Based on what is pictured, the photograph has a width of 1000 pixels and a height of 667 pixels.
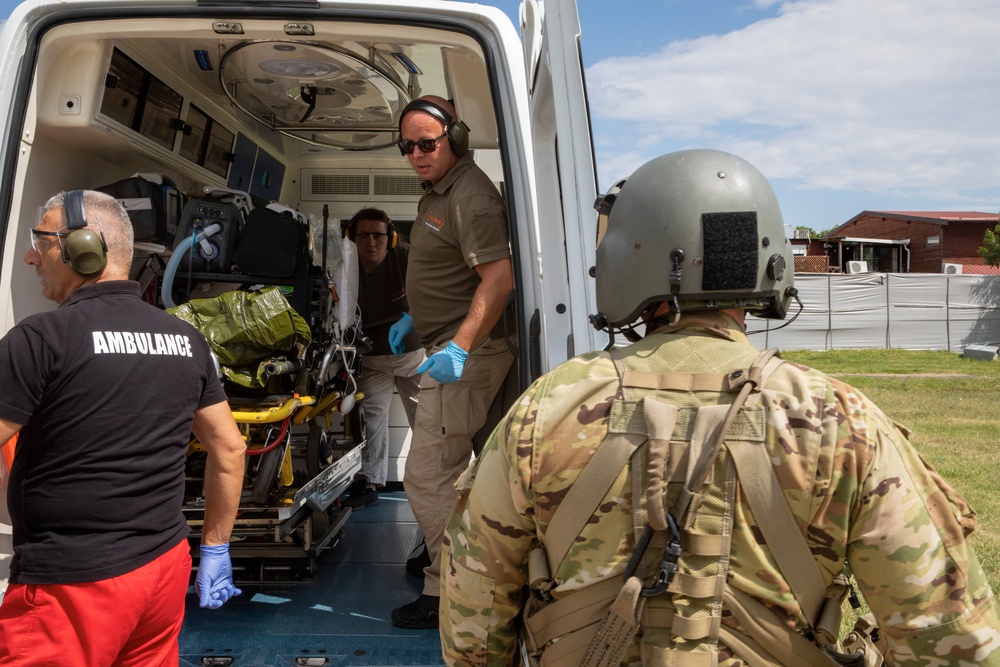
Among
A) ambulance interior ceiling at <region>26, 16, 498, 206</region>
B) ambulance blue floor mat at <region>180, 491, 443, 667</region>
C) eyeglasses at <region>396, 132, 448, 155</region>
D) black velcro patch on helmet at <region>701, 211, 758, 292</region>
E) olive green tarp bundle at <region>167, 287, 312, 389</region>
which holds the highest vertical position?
ambulance interior ceiling at <region>26, 16, 498, 206</region>

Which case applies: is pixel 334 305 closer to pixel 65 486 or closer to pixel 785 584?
pixel 65 486

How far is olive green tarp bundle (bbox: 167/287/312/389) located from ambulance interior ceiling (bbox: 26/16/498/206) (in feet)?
2.57

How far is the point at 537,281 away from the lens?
2.63 metres

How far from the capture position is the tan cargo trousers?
325 centimetres

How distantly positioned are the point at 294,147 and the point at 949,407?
9.52m

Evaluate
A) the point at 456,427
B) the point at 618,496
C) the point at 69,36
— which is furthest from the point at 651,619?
Result: the point at 69,36

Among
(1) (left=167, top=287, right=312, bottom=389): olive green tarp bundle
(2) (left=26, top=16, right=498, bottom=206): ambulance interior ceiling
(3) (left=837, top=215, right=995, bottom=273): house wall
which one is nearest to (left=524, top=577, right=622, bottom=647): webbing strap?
(2) (left=26, top=16, right=498, bottom=206): ambulance interior ceiling

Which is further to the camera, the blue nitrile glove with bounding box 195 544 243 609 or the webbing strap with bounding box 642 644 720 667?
the blue nitrile glove with bounding box 195 544 243 609

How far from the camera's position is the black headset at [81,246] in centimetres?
208

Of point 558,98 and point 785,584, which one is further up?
point 558,98

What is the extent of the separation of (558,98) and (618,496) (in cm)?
136

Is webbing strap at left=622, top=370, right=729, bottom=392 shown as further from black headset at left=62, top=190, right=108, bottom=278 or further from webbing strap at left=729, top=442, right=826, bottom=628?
black headset at left=62, top=190, right=108, bottom=278

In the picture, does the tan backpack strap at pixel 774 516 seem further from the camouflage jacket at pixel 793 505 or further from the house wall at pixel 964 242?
the house wall at pixel 964 242

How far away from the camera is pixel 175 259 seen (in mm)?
3781
